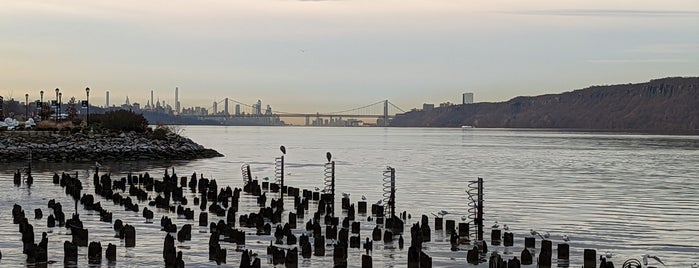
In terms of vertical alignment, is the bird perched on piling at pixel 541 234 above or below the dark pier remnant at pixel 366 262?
below

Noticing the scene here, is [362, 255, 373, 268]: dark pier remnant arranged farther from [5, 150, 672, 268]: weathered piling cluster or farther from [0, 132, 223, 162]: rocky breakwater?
[0, 132, 223, 162]: rocky breakwater

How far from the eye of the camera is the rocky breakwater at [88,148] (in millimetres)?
73500

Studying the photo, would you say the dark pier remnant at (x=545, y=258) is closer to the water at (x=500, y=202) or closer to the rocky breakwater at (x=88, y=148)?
the water at (x=500, y=202)

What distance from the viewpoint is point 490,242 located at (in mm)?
29344

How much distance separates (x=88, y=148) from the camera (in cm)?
7731

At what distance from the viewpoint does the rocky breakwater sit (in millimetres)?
73500

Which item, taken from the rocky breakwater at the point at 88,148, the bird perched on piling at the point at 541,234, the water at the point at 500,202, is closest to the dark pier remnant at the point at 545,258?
the water at the point at 500,202

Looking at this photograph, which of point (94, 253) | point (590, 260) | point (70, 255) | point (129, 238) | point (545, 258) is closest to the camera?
point (70, 255)

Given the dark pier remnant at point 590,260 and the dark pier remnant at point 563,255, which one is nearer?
the dark pier remnant at point 590,260

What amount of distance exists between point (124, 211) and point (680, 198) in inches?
1144

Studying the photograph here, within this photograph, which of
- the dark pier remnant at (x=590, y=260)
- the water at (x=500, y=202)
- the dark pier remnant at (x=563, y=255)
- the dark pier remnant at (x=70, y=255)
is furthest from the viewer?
the water at (x=500, y=202)

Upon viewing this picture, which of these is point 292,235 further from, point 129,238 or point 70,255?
point 70,255

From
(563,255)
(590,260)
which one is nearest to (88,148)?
(563,255)

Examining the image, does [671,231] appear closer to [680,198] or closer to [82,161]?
[680,198]
